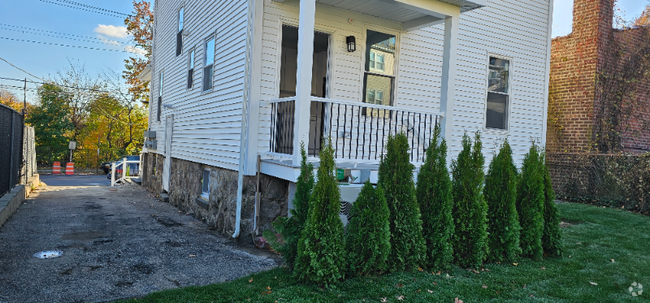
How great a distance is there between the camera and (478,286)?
13.1 ft

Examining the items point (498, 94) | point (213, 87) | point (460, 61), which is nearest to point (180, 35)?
point (213, 87)

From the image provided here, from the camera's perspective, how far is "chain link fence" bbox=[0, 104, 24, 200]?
771 cm

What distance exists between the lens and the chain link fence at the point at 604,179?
338 inches

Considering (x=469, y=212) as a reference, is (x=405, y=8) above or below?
above

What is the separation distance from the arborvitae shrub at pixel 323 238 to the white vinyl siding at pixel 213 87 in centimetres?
274

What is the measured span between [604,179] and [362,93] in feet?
20.8

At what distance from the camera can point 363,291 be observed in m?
3.78

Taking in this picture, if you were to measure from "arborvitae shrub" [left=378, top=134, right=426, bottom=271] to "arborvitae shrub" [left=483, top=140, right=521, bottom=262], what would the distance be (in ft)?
3.39

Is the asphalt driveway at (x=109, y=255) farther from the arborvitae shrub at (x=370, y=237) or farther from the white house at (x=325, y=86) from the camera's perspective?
the arborvitae shrub at (x=370, y=237)

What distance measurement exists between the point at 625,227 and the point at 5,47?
3100 centimetres

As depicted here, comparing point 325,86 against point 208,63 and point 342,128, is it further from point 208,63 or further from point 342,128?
point 208,63

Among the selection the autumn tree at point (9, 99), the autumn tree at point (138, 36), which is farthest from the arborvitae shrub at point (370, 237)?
the autumn tree at point (9, 99)

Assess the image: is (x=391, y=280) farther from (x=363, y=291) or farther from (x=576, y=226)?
(x=576, y=226)

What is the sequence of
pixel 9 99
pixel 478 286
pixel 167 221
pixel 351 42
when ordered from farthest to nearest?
1. pixel 9 99
2. pixel 167 221
3. pixel 351 42
4. pixel 478 286
